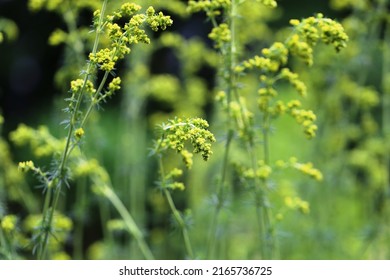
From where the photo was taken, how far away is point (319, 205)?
5.56m

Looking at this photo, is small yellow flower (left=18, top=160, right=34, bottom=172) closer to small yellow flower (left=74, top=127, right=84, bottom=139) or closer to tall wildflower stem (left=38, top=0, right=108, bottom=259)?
tall wildflower stem (left=38, top=0, right=108, bottom=259)

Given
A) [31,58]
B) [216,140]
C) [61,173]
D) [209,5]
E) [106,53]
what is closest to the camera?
[106,53]

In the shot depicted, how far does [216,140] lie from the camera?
3.56 meters

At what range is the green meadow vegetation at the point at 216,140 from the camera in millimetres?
3080

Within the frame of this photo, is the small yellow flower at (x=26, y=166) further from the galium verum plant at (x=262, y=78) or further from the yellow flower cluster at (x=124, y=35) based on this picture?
the galium verum plant at (x=262, y=78)

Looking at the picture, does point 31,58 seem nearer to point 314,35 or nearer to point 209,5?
point 209,5

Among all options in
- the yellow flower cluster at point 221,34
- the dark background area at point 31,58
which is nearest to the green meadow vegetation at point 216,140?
the yellow flower cluster at point 221,34

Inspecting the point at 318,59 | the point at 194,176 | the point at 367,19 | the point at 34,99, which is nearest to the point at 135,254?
the point at 194,176

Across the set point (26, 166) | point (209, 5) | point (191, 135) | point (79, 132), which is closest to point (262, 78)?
point (209, 5)

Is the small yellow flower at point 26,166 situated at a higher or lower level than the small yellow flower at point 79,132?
lower

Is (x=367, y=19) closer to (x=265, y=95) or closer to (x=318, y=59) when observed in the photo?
(x=318, y=59)

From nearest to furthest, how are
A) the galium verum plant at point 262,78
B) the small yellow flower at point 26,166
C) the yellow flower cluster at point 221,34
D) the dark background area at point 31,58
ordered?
the small yellow flower at point 26,166 < the galium verum plant at point 262,78 < the yellow flower cluster at point 221,34 < the dark background area at point 31,58

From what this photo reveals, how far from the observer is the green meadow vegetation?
3.08 meters
